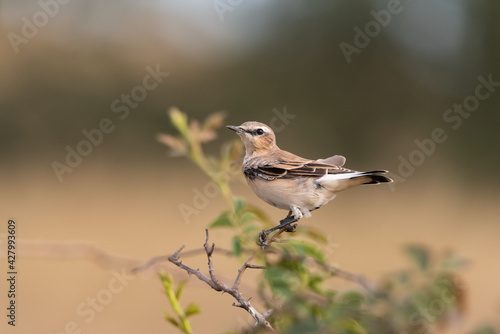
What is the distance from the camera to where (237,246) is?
3.92 ft

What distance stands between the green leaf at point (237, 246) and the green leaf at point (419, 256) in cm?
48

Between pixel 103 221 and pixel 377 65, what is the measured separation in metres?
7.62

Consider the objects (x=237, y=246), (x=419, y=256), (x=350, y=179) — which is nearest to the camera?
(x=419, y=256)

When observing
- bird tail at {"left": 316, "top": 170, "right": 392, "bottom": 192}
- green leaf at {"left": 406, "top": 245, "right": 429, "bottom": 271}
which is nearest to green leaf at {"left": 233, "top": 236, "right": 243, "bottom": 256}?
green leaf at {"left": 406, "top": 245, "right": 429, "bottom": 271}

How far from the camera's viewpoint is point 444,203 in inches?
380

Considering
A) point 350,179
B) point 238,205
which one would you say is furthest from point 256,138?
point 238,205

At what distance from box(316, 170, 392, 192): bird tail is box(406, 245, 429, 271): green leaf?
4.53 feet

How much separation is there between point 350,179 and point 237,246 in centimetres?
132

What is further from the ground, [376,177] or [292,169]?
[292,169]

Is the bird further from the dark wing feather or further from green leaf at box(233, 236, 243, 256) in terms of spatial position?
green leaf at box(233, 236, 243, 256)

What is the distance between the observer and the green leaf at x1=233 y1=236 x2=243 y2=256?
1.15 metres

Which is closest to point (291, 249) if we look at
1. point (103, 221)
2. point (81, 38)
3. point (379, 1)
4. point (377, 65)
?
point (103, 221)

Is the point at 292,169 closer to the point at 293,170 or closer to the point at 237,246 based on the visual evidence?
the point at 293,170

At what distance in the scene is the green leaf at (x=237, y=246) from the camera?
45.4 inches
